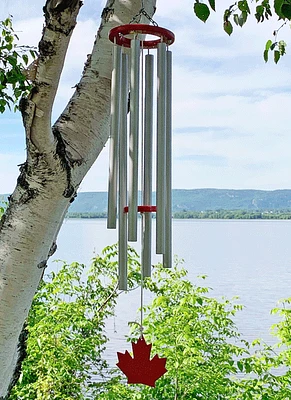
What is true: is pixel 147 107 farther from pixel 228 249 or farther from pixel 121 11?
pixel 228 249

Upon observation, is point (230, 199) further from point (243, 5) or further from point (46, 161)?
point (46, 161)

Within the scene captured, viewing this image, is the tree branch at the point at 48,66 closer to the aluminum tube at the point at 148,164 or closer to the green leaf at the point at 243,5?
the aluminum tube at the point at 148,164

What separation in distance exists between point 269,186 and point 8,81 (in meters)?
11.5

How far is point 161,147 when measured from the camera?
1280 mm

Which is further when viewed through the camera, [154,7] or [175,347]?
[175,347]

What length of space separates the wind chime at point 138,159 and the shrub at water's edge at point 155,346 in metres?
1.24

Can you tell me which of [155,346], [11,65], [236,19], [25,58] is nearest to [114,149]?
[236,19]

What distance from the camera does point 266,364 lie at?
2.63m

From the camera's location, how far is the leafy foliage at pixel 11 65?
1981 mm

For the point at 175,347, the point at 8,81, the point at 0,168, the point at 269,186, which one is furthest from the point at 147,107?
the point at 269,186

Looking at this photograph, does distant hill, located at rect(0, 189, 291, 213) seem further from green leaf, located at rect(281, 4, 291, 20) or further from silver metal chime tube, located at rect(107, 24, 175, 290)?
green leaf, located at rect(281, 4, 291, 20)

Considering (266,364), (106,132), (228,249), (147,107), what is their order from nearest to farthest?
(147,107) → (106,132) → (266,364) → (228,249)

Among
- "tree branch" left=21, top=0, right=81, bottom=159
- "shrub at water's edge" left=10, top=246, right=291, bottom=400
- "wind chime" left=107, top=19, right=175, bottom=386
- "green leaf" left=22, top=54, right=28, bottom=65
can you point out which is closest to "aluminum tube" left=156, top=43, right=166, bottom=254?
"wind chime" left=107, top=19, right=175, bottom=386

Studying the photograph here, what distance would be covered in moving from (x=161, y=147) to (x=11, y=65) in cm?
94
